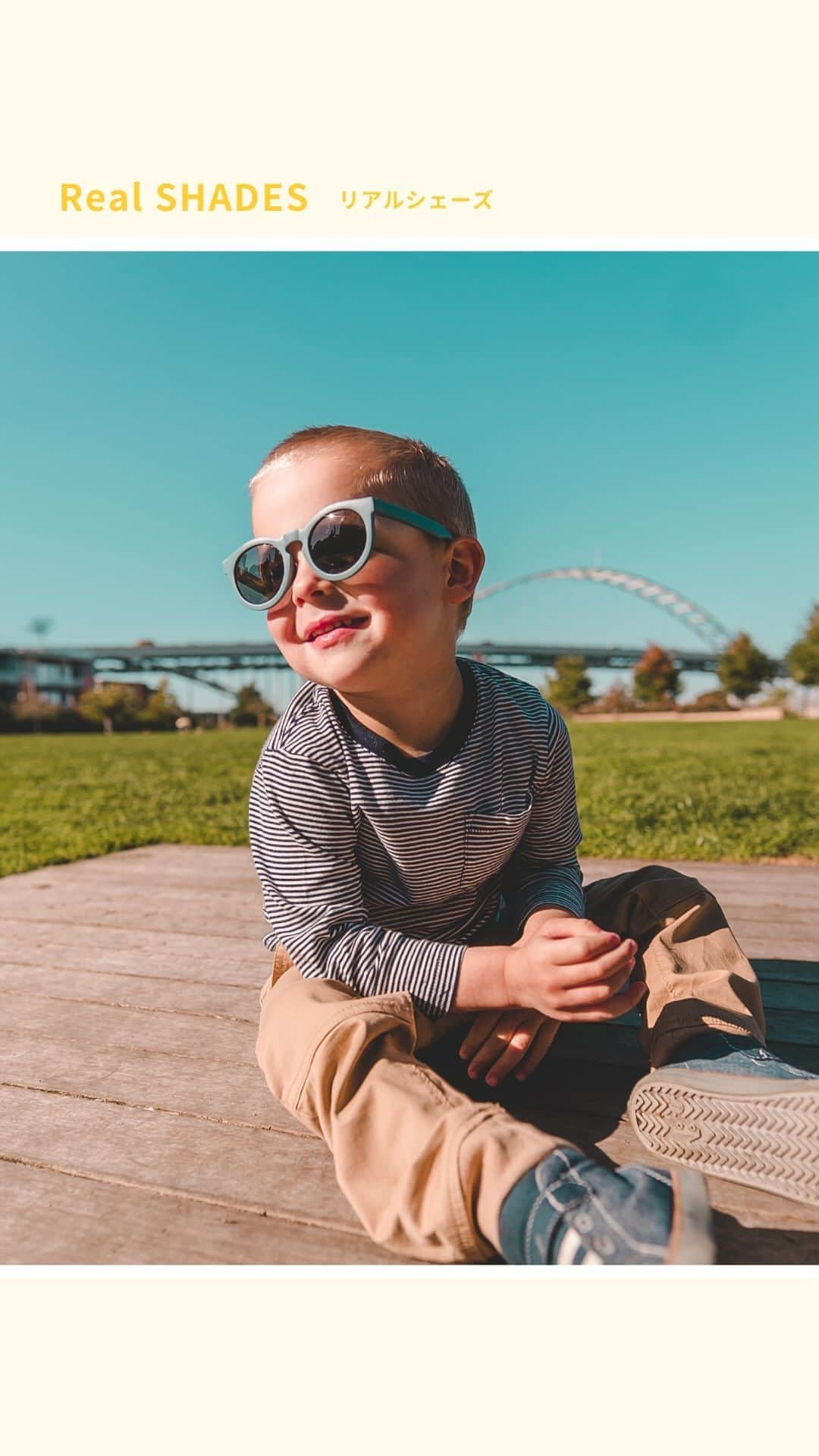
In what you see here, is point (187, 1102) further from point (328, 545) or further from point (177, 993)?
point (328, 545)

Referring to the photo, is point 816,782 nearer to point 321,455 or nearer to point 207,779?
point 207,779

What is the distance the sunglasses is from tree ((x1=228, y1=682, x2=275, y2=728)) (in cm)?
4823

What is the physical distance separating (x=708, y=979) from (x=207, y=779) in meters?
9.04

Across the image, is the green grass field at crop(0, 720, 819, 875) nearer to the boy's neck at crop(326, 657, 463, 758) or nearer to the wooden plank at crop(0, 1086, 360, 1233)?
the boy's neck at crop(326, 657, 463, 758)

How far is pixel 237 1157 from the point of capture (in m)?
1.49

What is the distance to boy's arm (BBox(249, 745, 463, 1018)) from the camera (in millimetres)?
1558

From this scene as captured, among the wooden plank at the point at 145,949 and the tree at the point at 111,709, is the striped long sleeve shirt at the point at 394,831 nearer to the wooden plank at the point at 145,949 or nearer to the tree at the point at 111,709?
the wooden plank at the point at 145,949

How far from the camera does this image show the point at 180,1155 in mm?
1506

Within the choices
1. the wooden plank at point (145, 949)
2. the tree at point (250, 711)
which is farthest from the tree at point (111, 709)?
the wooden plank at point (145, 949)

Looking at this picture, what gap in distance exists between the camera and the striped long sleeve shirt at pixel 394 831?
5.23ft

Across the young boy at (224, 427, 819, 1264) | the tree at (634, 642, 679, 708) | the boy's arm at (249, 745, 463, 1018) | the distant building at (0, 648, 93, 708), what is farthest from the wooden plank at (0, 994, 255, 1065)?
the distant building at (0, 648, 93, 708)

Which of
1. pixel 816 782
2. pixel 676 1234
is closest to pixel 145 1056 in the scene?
pixel 676 1234

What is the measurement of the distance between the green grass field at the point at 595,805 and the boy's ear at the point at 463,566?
2699 mm

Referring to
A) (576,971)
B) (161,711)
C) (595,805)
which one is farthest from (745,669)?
(576,971)
